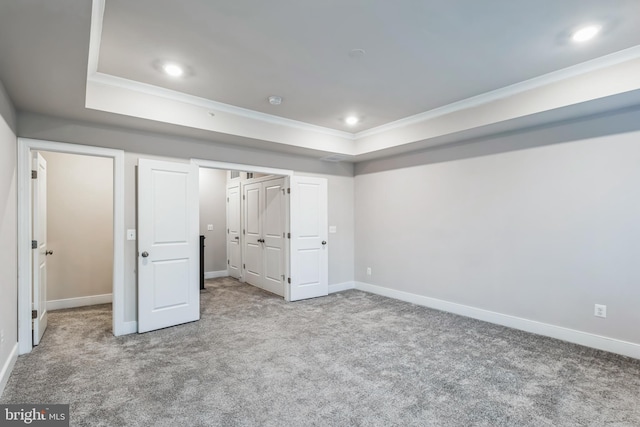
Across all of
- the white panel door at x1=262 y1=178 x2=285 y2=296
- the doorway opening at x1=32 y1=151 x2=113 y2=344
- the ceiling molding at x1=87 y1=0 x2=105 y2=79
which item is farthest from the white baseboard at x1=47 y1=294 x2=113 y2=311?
the ceiling molding at x1=87 y1=0 x2=105 y2=79

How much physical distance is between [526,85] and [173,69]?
3.47 meters

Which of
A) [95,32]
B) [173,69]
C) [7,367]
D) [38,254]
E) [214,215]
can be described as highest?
[173,69]

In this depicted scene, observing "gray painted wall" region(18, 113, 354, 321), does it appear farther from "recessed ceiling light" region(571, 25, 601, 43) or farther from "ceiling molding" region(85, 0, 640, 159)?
"recessed ceiling light" region(571, 25, 601, 43)

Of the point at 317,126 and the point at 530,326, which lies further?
the point at 317,126

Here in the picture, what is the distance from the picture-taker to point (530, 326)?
12.4ft

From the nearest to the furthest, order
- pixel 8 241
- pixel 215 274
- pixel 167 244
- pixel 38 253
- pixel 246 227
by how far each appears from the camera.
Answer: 1. pixel 8 241
2. pixel 38 253
3. pixel 167 244
4. pixel 246 227
5. pixel 215 274

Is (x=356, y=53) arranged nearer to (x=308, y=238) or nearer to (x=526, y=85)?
(x=526, y=85)

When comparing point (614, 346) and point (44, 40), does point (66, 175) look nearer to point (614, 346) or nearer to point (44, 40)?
point (44, 40)

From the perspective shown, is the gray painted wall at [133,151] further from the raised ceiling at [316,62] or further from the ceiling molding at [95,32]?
the ceiling molding at [95,32]

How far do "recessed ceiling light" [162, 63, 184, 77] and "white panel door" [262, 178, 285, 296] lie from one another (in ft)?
8.35

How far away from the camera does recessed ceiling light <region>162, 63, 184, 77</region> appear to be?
9.61ft

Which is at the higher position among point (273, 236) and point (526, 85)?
point (526, 85)

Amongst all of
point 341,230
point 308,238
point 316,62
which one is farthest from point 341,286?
point 316,62

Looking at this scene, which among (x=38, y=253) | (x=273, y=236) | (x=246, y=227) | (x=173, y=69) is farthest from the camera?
(x=246, y=227)
